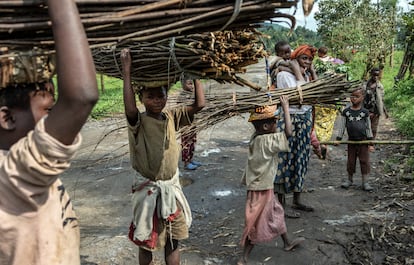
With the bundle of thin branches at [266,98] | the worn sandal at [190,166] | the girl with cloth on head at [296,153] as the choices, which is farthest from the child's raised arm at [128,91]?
the worn sandal at [190,166]

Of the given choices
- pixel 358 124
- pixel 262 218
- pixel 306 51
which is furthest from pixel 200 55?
pixel 358 124

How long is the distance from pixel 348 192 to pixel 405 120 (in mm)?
4180

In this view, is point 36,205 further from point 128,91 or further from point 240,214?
point 240,214

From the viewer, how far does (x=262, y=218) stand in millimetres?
3703

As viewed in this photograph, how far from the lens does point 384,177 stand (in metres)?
6.00

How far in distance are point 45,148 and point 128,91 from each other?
4.63 ft

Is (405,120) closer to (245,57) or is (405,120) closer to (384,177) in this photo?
(384,177)

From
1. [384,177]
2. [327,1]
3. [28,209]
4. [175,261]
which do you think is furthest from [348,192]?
[327,1]

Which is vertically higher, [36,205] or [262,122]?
[36,205]

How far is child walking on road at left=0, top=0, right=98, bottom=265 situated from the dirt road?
5.19 ft

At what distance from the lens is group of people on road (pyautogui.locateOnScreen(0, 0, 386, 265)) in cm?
110

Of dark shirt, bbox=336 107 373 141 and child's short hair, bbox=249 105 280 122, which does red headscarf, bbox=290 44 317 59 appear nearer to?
dark shirt, bbox=336 107 373 141

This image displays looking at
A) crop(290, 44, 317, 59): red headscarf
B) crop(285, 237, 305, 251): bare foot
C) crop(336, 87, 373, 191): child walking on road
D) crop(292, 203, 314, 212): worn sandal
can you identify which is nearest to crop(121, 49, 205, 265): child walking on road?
crop(285, 237, 305, 251): bare foot

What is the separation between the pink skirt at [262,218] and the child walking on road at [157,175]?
0.80m
